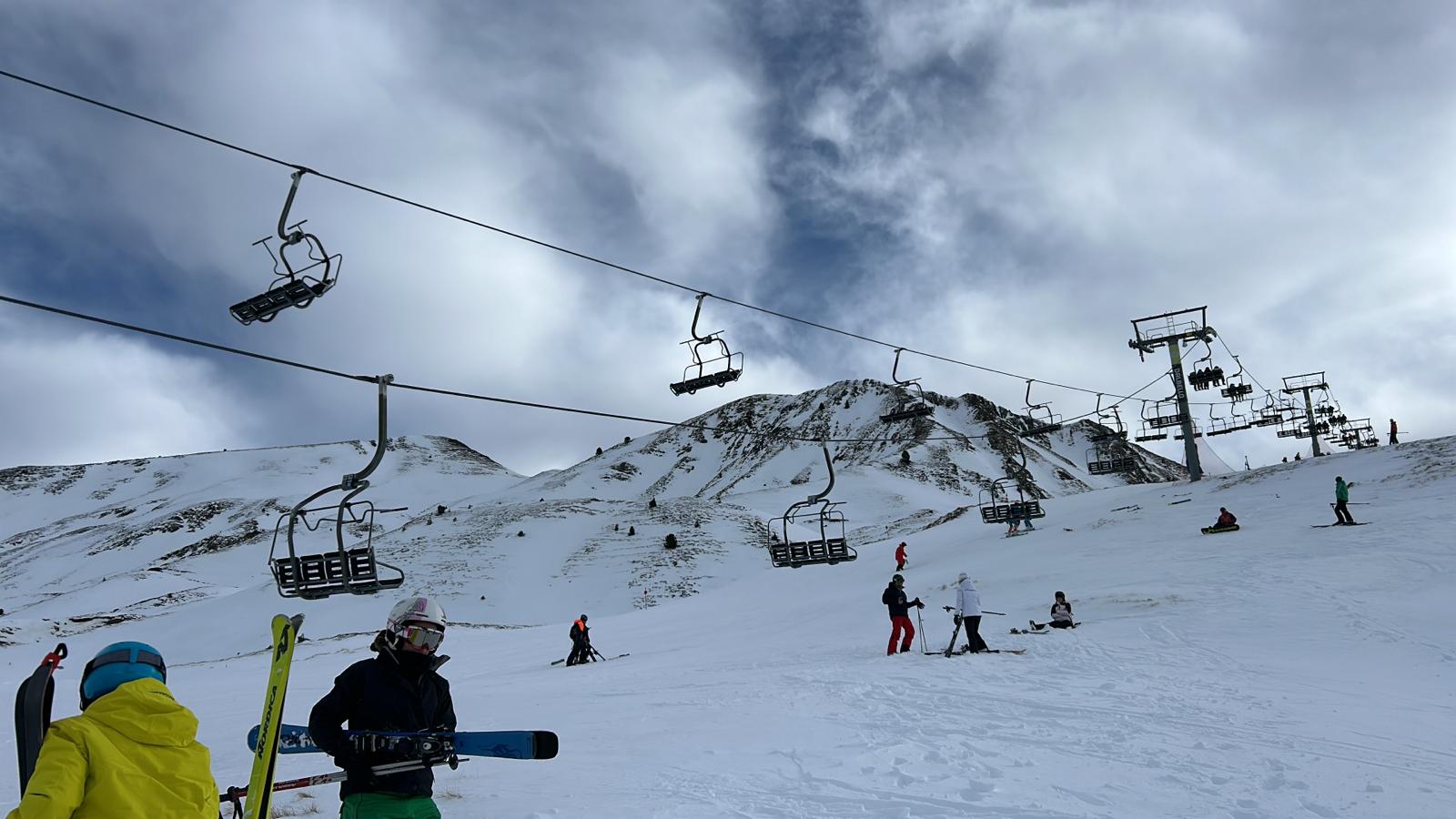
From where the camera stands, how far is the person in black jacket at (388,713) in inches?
164

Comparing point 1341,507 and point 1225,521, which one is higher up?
point 1341,507

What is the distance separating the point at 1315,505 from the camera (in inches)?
1125

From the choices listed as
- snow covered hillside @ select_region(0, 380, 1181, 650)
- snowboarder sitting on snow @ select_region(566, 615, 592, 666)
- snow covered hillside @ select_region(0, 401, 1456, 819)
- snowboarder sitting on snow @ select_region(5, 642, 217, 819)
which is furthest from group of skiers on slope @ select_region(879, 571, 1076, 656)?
snowboarder sitting on snow @ select_region(5, 642, 217, 819)

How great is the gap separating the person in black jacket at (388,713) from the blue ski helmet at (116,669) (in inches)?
38.4

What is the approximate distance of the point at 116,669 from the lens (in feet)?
10.3

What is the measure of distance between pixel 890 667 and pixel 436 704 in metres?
11.5

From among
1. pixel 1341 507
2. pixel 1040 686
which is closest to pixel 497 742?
pixel 1040 686

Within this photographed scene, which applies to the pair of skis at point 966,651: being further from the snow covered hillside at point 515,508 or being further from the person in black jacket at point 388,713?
the person in black jacket at point 388,713

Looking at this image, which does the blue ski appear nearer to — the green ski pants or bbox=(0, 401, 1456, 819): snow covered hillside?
the green ski pants

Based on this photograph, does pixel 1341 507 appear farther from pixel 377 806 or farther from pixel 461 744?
pixel 377 806

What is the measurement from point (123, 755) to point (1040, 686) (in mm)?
11588

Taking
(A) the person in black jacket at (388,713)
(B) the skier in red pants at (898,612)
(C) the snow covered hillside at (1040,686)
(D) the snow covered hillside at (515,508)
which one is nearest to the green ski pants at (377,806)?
(A) the person in black jacket at (388,713)

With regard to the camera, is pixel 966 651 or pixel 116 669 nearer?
pixel 116 669

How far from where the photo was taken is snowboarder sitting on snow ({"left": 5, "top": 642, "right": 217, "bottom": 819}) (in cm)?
271
